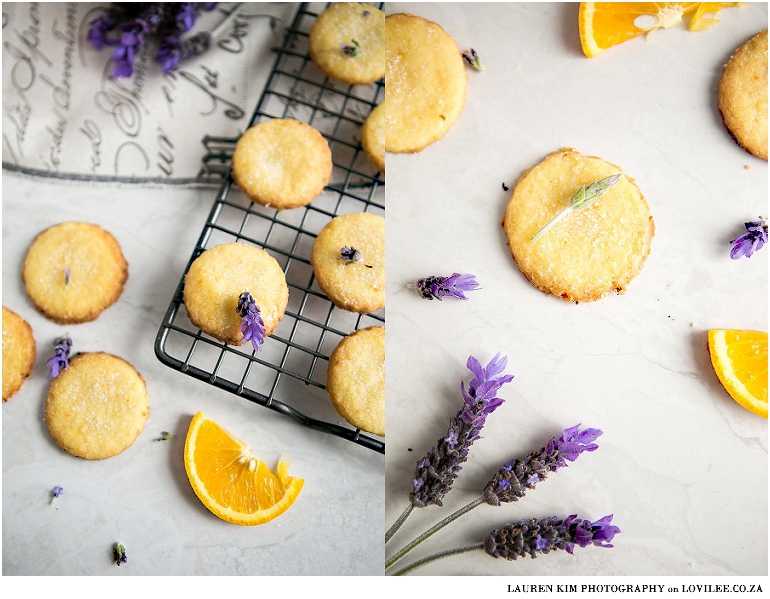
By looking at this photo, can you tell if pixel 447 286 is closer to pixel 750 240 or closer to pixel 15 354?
pixel 750 240

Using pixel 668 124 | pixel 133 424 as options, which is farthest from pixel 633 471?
pixel 133 424

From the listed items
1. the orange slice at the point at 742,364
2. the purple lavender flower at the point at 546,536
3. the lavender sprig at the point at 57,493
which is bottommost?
the lavender sprig at the point at 57,493

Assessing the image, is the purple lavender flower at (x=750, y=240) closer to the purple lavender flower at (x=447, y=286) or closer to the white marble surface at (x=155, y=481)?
the purple lavender flower at (x=447, y=286)

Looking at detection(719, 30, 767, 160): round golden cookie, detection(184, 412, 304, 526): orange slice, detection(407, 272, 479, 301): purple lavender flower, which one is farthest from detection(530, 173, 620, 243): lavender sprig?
detection(184, 412, 304, 526): orange slice

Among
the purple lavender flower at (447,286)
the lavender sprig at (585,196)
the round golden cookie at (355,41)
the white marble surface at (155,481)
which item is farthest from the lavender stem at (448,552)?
the round golden cookie at (355,41)

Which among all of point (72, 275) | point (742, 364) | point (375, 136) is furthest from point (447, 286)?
point (72, 275)

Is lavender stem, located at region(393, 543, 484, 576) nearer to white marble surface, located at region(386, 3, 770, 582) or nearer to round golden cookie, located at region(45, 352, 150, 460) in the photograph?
white marble surface, located at region(386, 3, 770, 582)
